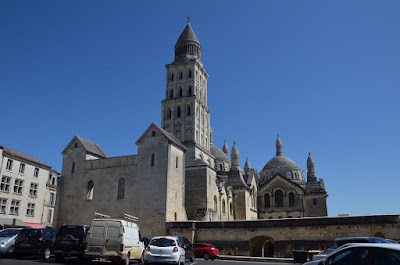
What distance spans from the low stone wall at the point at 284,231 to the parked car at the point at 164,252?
42.2ft

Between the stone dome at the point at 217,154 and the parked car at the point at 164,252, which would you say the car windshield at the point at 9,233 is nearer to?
the parked car at the point at 164,252

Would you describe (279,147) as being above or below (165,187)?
above

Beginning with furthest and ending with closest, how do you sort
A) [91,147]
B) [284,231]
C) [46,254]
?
[91,147]
[284,231]
[46,254]

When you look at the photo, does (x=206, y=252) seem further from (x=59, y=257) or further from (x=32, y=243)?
(x=32, y=243)

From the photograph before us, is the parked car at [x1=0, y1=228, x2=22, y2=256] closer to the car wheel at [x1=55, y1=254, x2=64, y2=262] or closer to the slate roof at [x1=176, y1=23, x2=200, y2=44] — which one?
the car wheel at [x1=55, y1=254, x2=64, y2=262]

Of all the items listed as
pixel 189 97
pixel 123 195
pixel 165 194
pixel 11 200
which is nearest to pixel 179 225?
pixel 165 194

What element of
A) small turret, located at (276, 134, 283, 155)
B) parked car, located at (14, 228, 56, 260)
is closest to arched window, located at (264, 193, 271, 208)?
small turret, located at (276, 134, 283, 155)

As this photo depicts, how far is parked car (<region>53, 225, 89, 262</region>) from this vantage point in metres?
15.5

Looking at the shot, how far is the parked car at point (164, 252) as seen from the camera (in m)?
14.1

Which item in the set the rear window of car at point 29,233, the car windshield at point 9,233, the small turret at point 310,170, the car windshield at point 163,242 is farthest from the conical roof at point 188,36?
the car windshield at point 163,242

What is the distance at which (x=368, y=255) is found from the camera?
6.12 metres

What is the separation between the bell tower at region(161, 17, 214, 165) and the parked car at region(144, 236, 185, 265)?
116ft

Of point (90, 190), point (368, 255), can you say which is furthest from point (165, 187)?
point (368, 255)

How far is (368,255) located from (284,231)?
66.8ft
